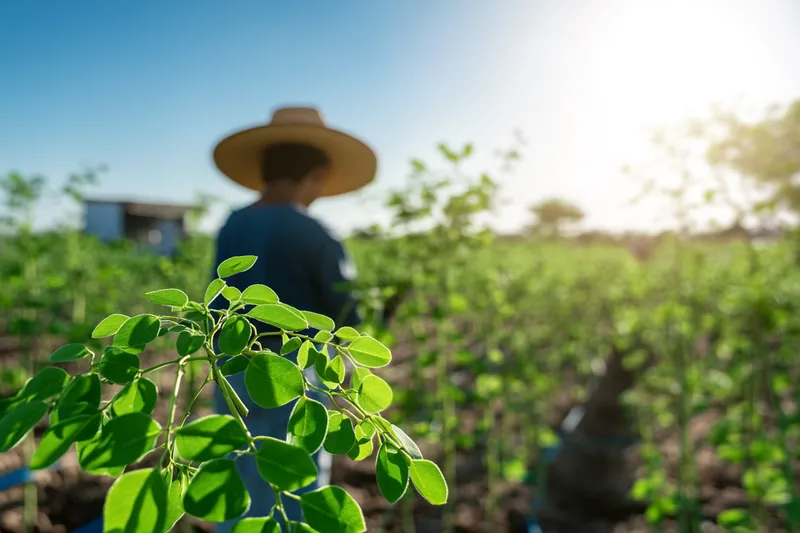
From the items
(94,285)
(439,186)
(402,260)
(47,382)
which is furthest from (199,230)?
(47,382)

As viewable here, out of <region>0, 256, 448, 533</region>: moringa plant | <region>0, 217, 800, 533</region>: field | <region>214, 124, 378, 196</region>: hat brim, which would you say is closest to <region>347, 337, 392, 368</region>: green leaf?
<region>0, 256, 448, 533</region>: moringa plant

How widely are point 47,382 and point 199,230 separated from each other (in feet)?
16.2

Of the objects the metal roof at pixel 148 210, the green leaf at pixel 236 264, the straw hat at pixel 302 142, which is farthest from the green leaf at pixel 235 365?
the metal roof at pixel 148 210

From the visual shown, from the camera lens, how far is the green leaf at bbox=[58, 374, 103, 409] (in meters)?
0.53

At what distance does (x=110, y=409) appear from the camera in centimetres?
57

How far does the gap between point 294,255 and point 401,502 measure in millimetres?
2004

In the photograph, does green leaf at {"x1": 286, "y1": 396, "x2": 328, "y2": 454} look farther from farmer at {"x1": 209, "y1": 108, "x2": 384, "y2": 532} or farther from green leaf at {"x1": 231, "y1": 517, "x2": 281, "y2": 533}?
farmer at {"x1": 209, "y1": 108, "x2": 384, "y2": 532}

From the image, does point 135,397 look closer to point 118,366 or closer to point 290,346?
point 118,366

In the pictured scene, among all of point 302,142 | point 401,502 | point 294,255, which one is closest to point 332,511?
point 294,255

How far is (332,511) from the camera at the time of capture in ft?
1.68

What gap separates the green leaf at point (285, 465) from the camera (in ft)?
1.55

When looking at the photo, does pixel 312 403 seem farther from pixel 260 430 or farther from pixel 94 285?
pixel 94 285

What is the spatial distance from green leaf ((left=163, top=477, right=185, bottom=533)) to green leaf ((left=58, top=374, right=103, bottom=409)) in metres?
0.12

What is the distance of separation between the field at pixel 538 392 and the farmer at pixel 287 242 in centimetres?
21
